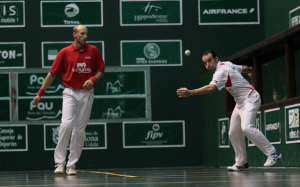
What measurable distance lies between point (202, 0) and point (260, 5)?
1089mm

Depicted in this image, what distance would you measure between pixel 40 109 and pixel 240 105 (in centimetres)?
455

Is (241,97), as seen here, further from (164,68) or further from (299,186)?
(164,68)

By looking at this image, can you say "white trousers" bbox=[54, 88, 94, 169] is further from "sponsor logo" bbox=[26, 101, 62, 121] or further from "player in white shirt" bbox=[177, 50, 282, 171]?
"sponsor logo" bbox=[26, 101, 62, 121]

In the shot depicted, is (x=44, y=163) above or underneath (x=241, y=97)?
underneath

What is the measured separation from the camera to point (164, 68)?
9797mm

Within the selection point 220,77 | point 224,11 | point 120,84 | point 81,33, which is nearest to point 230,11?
point 224,11

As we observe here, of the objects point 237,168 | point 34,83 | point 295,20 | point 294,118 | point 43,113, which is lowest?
point 237,168

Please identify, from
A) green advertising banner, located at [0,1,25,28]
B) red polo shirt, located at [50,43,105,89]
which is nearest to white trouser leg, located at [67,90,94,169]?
red polo shirt, located at [50,43,105,89]

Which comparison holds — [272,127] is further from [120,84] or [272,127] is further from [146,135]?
[120,84]

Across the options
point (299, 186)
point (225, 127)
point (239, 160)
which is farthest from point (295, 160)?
point (299, 186)

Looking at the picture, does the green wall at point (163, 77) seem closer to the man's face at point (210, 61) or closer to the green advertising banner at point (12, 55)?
the green advertising banner at point (12, 55)

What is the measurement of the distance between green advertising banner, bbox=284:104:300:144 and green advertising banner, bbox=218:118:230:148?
1.82m

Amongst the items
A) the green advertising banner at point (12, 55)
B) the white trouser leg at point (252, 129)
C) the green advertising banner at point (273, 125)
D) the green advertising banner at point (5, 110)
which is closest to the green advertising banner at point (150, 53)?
the green advertising banner at point (12, 55)

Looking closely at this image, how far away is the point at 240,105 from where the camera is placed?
6062 mm
